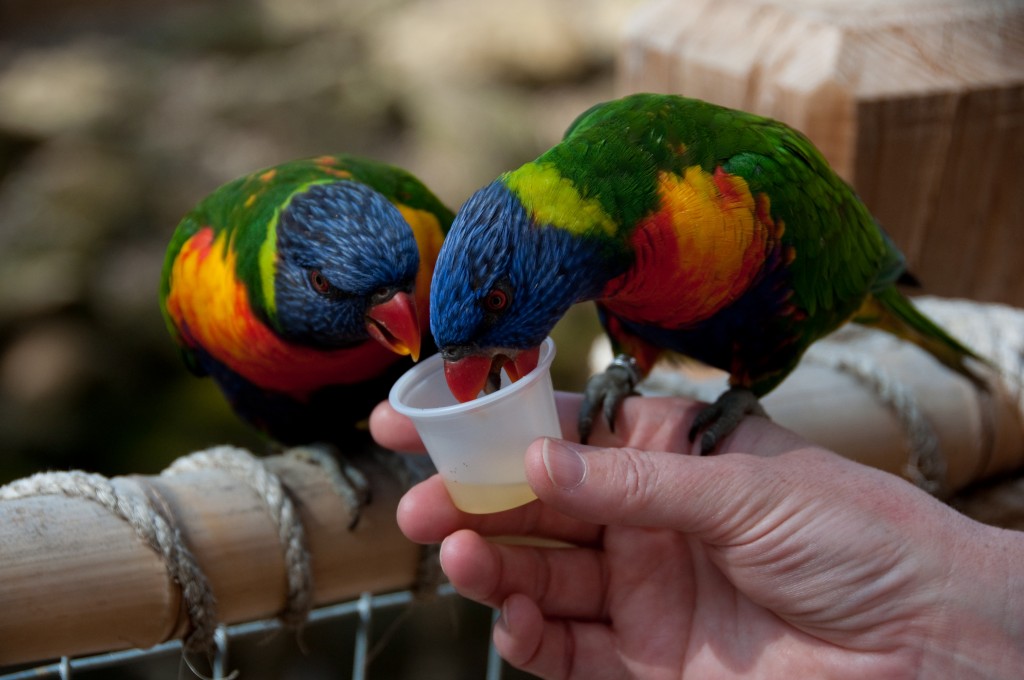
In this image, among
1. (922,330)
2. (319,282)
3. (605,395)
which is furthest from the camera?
(922,330)

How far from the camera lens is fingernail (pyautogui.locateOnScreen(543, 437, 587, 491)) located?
1161mm

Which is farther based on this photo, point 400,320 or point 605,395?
point 605,395

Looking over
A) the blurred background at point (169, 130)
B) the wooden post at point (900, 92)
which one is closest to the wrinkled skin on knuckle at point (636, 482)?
the wooden post at point (900, 92)

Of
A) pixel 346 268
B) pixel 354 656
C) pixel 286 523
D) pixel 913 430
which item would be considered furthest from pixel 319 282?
pixel 354 656

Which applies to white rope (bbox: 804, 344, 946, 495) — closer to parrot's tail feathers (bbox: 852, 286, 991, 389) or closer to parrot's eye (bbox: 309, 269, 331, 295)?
parrot's tail feathers (bbox: 852, 286, 991, 389)

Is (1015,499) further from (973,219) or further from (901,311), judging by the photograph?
(973,219)

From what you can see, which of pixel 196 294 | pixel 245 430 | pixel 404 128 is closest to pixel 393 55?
pixel 404 128

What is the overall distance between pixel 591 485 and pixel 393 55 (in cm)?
563

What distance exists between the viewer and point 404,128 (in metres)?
6.12

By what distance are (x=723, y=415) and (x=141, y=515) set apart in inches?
35.6

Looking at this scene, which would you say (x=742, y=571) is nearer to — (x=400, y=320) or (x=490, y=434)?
(x=490, y=434)

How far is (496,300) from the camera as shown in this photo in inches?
49.3

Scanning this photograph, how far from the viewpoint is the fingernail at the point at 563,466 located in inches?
45.7

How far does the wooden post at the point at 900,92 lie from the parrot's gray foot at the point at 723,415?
545 mm
